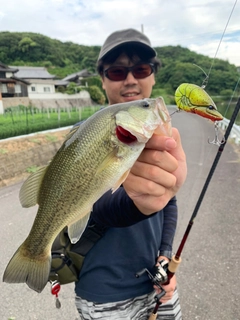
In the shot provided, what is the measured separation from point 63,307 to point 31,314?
0.34 metres

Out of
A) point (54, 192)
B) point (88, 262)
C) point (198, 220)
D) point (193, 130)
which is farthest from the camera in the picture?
point (193, 130)

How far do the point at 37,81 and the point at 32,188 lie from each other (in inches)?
1877

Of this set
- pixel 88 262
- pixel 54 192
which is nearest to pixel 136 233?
pixel 88 262

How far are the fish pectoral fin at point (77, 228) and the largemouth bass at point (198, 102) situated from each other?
2.14 ft

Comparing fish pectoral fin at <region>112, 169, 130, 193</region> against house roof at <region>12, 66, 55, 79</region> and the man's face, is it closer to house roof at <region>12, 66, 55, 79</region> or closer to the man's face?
the man's face

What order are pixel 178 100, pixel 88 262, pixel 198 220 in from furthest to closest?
pixel 198 220 → pixel 88 262 → pixel 178 100

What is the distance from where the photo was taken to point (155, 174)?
1157mm

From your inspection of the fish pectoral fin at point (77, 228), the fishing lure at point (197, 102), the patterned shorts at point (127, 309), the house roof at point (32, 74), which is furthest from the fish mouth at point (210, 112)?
the house roof at point (32, 74)

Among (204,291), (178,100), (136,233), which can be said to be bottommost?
(204,291)

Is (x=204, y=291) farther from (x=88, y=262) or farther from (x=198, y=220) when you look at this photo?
(x=88, y=262)

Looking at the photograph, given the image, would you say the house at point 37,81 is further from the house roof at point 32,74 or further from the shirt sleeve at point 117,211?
the shirt sleeve at point 117,211

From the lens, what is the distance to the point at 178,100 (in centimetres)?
108

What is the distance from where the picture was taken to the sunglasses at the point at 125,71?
2.08 meters

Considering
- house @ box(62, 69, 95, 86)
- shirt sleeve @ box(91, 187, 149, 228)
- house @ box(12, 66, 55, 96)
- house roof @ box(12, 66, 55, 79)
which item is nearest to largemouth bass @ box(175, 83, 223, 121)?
shirt sleeve @ box(91, 187, 149, 228)
